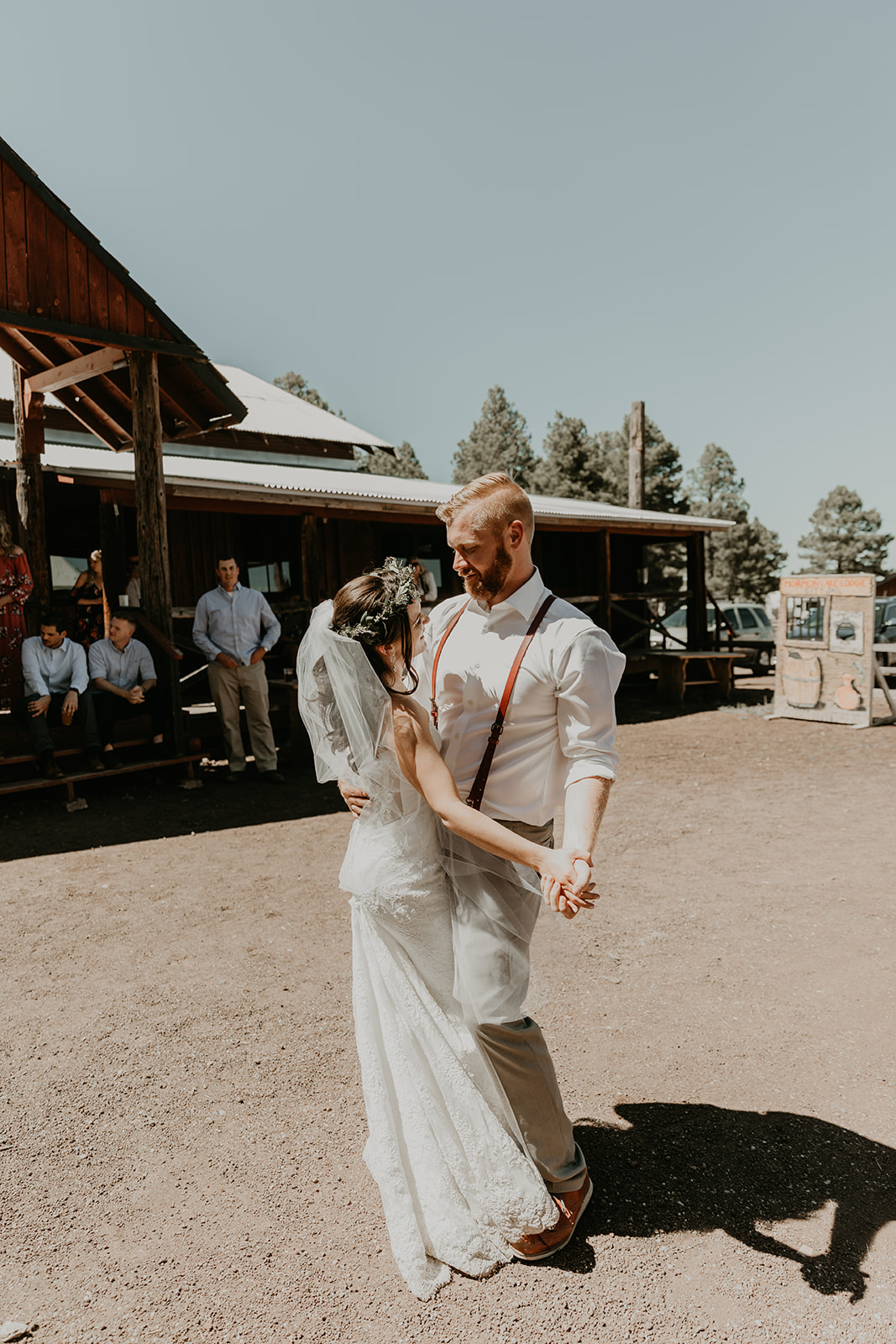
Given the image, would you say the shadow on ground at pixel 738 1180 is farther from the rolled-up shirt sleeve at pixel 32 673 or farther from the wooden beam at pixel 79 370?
the wooden beam at pixel 79 370

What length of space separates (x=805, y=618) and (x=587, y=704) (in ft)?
34.1

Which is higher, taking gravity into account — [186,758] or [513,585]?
[513,585]

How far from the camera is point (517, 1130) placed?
2256 millimetres

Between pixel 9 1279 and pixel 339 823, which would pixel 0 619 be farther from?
pixel 9 1279

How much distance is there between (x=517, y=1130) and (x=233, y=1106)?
1.23 metres

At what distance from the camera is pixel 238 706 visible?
8445mm

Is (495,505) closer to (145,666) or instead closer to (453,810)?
(453,810)

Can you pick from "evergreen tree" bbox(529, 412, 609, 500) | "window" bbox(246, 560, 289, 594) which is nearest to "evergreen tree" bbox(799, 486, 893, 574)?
"evergreen tree" bbox(529, 412, 609, 500)

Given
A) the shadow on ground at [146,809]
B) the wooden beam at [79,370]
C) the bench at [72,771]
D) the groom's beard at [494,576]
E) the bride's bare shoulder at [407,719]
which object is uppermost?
the wooden beam at [79,370]

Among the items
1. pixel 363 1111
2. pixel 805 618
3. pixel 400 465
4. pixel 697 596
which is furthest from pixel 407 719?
pixel 400 465

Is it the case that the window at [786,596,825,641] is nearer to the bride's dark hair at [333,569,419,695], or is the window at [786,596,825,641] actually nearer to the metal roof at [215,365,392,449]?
the metal roof at [215,365,392,449]

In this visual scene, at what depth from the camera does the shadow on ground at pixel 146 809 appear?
641 cm

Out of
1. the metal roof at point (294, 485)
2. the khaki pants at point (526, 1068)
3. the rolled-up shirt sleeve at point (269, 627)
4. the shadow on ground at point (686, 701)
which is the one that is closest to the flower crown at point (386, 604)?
the khaki pants at point (526, 1068)

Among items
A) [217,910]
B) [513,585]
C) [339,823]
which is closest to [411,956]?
[513,585]
